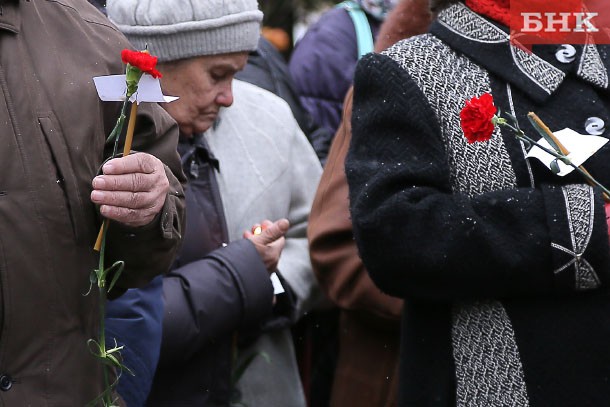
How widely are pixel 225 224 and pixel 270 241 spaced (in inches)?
5.4

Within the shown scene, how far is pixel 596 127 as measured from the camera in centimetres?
258

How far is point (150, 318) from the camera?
2.91 metres

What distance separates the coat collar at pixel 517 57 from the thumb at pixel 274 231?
91 centimetres

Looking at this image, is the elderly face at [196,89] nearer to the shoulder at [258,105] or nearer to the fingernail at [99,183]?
the shoulder at [258,105]

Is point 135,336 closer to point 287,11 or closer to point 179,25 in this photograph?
point 179,25

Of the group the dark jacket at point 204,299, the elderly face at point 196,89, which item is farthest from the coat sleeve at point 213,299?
the elderly face at point 196,89

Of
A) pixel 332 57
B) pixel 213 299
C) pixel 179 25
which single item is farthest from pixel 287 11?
pixel 213 299

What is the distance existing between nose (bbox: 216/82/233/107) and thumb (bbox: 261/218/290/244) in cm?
36

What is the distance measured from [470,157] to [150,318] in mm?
887

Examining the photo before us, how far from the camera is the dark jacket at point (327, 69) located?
441 cm

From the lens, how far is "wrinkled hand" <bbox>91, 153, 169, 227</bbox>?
2.17 meters

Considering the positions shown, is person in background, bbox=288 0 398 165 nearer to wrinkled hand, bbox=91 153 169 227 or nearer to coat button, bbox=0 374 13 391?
wrinkled hand, bbox=91 153 169 227

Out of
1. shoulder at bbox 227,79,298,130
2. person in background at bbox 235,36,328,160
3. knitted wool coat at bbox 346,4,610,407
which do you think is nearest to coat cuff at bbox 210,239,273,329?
shoulder at bbox 227,79,298,130

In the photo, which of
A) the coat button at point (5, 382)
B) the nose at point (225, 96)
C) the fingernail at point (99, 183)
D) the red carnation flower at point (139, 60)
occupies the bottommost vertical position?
the nose at point (225, 96)
